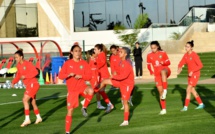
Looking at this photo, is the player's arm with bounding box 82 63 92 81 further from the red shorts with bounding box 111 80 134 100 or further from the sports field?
the red shorts with bounding box 111 80 134 100

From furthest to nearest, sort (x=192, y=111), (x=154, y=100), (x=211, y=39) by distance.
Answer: (x=211, y=39), (x=154, y=100), (x=192, y=111)

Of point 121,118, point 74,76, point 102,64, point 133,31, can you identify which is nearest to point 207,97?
point 102,64

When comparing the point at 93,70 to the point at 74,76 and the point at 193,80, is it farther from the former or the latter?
the point at 74,76

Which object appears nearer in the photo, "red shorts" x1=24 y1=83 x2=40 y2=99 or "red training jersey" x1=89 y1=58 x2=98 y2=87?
"red shorts" x1=24 y1=83 x2=40 y2=99

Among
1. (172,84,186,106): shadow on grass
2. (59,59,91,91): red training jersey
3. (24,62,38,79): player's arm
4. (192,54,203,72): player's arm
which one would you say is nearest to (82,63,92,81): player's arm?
(59,59,91,91): red training jersey

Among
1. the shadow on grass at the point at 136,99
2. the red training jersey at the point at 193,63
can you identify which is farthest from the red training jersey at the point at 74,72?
the red training jersey at the point at 193,63

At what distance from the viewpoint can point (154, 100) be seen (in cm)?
2088

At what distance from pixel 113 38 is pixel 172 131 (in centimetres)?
4303

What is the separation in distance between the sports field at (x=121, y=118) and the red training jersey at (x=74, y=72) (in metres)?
1.12

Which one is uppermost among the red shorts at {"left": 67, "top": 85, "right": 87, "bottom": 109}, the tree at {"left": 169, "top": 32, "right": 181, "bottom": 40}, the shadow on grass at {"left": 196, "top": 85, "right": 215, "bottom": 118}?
the tree at {"left": 169, "top": 32, "right": 181, "bottom": 40}

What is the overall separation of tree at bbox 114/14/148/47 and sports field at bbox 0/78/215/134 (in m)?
23.8

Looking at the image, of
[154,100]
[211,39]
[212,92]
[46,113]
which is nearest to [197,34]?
[211,39]

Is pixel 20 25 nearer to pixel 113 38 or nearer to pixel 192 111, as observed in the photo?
pixel 113 38

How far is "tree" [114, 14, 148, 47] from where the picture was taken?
154 ft
